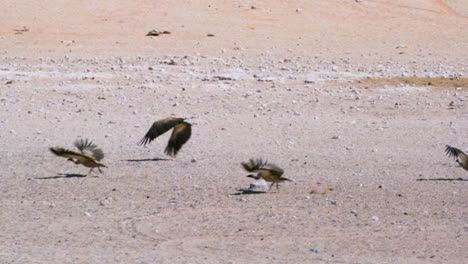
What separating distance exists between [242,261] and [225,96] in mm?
8069

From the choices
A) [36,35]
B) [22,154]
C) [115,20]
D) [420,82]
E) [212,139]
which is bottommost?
[22,154]

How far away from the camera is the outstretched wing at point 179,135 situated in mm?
8312

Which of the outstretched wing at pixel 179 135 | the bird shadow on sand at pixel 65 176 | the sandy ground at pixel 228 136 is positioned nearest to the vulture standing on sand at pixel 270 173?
the sandy ground at pixel 228 136

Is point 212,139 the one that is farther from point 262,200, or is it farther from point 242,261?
point 242,261

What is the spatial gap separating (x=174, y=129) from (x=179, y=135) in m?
0.08

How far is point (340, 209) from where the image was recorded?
6871mm

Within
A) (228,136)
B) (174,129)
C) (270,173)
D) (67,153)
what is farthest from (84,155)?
(228,136)

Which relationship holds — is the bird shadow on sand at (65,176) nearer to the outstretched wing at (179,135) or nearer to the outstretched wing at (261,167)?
the outstretched wing at (179,135)

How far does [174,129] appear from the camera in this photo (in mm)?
8359

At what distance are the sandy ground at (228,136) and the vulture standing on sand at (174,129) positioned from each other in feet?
0.89

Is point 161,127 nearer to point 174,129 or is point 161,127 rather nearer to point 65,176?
point 174,129

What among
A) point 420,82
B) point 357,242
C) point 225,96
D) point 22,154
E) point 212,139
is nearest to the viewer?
point 357,242

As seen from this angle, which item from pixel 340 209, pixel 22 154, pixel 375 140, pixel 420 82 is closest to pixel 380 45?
pixel 420 82

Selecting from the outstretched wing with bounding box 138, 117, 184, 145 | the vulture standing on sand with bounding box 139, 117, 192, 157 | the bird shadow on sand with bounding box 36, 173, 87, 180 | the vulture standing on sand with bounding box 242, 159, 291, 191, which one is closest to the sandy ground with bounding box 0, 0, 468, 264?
the bird shadow on sand with bounding box 36, 173, 87, 180
